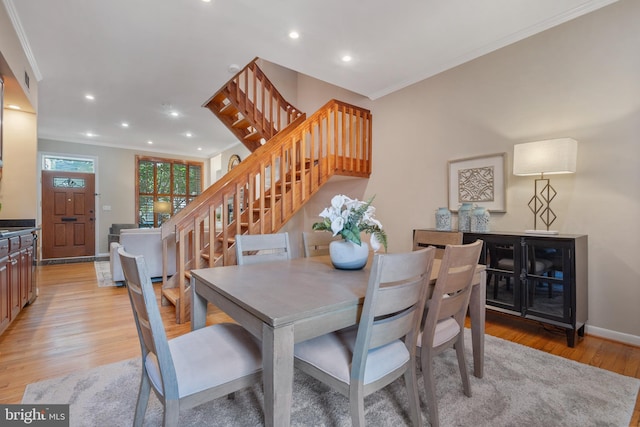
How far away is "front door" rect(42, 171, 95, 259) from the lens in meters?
6.61

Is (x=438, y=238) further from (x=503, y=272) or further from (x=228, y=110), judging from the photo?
(x=228, y=110)

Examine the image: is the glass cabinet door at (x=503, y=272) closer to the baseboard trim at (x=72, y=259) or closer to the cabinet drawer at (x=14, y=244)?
Result: the cabinet drawer at (x=14, y=244)

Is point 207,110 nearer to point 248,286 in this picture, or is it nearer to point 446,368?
point 248,286

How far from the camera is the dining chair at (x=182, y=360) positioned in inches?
40.9

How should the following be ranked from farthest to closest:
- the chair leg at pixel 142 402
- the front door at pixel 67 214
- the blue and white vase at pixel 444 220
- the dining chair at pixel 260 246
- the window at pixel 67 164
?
1. the window at pixel 67 164
2. the front door at pixel 67 214
3. the blue and white vase at pixel 444 220
4. the dining chair at pixel 260 246
5. the chair leg at pixel 142 402

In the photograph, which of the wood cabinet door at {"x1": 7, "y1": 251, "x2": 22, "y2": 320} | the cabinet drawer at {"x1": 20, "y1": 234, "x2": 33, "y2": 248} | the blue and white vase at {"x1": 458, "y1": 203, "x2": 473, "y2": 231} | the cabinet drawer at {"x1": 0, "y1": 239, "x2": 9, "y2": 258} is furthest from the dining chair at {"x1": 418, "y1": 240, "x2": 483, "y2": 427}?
the cabinet drawer at {"x1": 20, "y1": 234, "x2": 33, "y2": 248}

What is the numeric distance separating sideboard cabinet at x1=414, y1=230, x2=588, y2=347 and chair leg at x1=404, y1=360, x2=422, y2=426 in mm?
1485

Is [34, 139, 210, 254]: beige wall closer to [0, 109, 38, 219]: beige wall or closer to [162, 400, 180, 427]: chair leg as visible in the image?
[0, 109, 38, 219]: beige wall

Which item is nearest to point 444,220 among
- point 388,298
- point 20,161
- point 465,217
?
point 465,217

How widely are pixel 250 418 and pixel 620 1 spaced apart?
13.0ft

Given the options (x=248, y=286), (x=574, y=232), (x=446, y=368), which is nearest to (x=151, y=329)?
(x=248, y=286)

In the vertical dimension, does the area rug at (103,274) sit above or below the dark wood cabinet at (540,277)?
below

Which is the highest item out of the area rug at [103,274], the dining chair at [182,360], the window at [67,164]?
the window at [67,164]

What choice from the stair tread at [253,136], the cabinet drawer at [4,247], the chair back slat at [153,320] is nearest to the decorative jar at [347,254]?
the chair back slat at [153,320]
